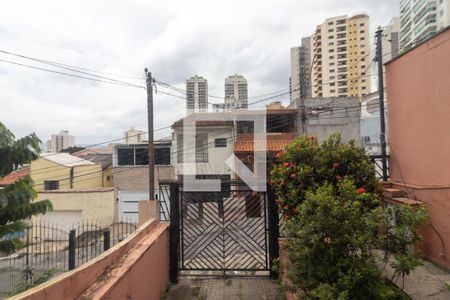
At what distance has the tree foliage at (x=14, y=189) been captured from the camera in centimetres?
480

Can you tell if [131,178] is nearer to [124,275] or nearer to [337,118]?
[337,118]

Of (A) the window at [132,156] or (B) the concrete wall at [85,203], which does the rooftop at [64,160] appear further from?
(A) the window at [132,156]

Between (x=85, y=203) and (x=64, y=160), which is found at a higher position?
(x=64, y=160)

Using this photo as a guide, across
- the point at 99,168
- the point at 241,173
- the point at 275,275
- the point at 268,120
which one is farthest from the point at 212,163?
the point at 275,275

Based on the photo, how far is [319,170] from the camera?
4402 mm

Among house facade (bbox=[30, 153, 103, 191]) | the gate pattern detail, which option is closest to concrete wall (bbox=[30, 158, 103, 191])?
house facade (bbox=[30, 153, 103, 191])

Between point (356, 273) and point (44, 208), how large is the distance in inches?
213

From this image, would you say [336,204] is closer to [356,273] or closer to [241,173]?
[356,273]

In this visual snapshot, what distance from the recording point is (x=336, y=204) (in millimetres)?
2922

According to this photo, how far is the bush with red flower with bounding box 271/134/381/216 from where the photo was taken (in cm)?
439

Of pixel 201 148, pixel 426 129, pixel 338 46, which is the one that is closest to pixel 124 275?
pixel 426 129

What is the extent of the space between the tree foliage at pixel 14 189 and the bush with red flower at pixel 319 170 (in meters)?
4.23

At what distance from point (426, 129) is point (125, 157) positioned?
1785cm

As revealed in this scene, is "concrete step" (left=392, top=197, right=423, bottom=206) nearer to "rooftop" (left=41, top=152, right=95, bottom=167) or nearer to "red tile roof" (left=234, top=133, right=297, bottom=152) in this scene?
"red tile roof" (left=234, top=133, right=297, bottom=152)
